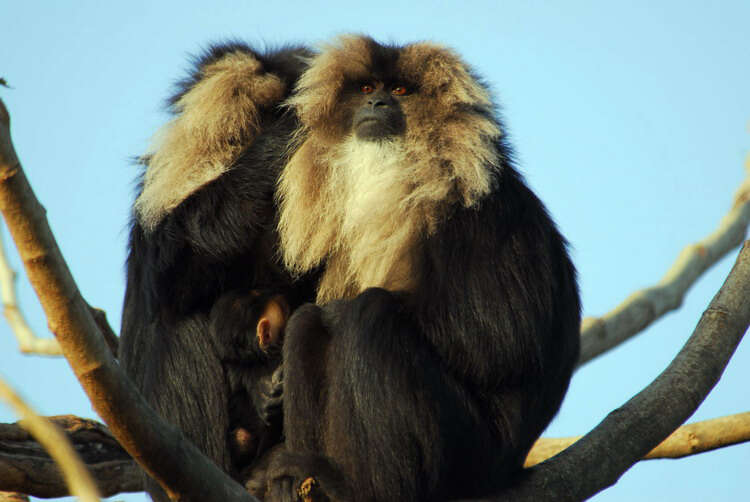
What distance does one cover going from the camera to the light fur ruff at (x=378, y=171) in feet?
13.8

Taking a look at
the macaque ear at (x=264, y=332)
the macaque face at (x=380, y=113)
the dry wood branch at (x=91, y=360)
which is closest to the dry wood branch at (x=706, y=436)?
the macaque ear at (x=264, y=332)

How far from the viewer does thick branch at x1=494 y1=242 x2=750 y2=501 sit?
4055 millimetres

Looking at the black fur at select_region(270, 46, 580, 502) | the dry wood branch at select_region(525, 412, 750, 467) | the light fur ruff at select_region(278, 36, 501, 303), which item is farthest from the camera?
the dry wood branch at select_region(525, 412, 750, 467)

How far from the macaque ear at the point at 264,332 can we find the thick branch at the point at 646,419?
124cm

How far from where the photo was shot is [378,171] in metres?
4.35

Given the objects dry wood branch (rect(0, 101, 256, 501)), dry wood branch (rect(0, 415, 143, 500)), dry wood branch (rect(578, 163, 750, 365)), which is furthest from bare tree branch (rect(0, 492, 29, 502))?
dry wood branch (rect(578, 163, 750, 365))

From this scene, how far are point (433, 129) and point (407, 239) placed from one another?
1.88ft

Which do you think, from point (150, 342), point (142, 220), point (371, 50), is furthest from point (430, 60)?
point (150, 342)

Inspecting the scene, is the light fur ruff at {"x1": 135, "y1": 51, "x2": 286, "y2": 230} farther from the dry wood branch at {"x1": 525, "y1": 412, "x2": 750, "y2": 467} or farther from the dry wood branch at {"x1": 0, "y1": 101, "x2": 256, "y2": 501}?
the dry wood branch at {"x1": 525, "y1": 412, "x2": 750, "y2": 467}

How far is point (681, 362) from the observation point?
4.36 metres

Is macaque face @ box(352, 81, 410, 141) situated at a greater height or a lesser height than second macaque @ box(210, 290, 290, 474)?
greater

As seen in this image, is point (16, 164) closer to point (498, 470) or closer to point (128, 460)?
point (498, 470)

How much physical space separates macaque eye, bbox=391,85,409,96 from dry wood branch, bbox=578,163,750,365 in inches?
128

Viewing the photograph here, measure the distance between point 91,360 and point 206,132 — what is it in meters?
2.38
